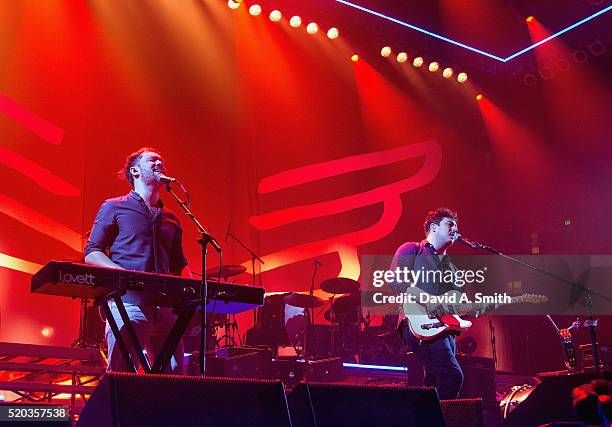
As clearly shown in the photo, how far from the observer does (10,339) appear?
814cm

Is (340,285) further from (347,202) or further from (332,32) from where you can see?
(332,32)

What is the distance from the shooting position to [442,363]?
206 inches

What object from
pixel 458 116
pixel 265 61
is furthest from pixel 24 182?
pixel 458 116

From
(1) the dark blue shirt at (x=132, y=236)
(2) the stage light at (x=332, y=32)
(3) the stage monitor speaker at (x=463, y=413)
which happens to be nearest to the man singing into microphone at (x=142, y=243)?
(1) the dark blue shirt at (x=132, y=236)

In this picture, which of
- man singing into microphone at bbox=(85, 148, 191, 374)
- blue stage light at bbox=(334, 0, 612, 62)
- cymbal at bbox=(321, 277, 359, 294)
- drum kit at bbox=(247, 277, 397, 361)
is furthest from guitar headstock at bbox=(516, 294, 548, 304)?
man singing into microphone at bbox=(85, 148, 191, 374)

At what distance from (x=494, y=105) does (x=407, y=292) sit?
719 cm

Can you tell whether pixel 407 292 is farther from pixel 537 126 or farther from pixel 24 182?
pixel 537 126

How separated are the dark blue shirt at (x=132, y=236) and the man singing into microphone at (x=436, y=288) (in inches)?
79.3

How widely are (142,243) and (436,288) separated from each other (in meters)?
2.45

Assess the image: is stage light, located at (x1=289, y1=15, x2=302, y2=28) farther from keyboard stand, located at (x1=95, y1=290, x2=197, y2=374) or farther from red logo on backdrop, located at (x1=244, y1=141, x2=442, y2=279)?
keyboard stand, located at (x1=95, y1=290, x2=197, y2=374)

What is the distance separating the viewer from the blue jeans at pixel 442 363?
5.19m

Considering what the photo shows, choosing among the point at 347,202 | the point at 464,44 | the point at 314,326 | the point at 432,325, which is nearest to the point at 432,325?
the point at 432,325

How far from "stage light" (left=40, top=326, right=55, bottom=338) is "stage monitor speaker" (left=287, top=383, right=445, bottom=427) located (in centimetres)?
656

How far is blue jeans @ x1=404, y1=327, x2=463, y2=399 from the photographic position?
5.19 metres
